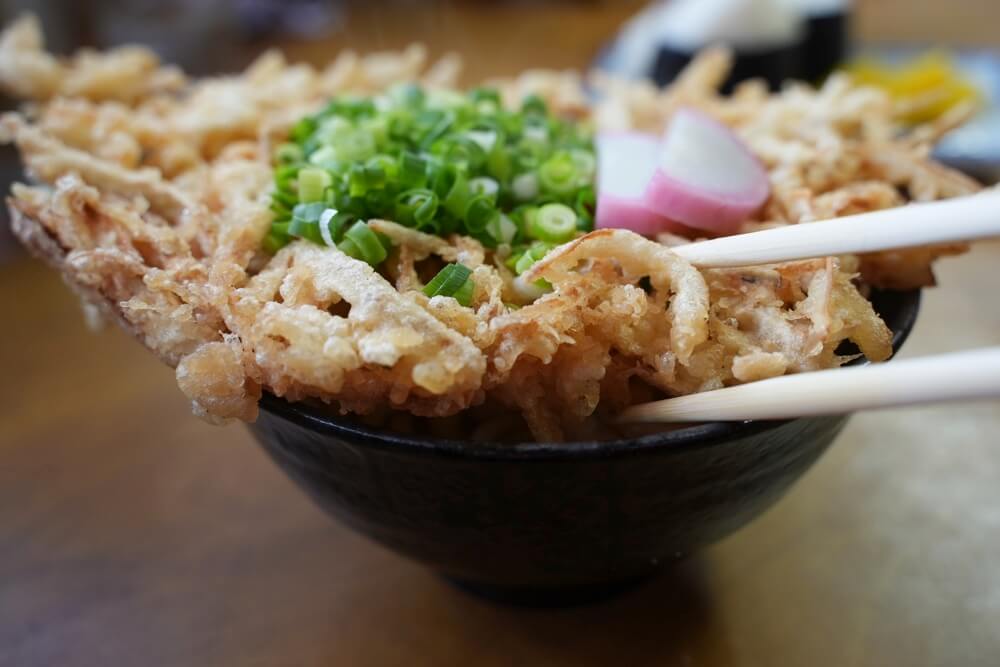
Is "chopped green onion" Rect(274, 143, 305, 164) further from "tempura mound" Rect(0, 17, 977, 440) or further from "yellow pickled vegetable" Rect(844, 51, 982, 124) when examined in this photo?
"yellow pickled vegetable" Rect(844, 51, 982, 124)

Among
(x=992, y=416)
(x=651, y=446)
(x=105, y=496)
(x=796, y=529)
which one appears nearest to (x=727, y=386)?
(x=651, y=446)

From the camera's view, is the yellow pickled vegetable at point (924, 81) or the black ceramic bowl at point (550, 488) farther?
the yellow pickled vegetable at point (924, 81)

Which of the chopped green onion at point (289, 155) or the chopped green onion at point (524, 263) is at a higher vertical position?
the chopped green onion at point (289, 155)

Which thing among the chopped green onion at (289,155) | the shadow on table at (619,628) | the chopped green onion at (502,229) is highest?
the chopped green onion at (289,155)

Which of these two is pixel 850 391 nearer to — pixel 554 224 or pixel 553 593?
pixel 554 224

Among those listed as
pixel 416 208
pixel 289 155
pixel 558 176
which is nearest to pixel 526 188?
pixel 558 176

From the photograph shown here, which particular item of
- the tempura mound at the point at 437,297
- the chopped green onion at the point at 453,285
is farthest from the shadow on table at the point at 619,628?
the chopped green onion at the point at 453,285

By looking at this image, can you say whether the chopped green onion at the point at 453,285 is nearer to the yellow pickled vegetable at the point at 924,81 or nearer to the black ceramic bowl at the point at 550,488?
the black ceramic bowl at the point at 550,488

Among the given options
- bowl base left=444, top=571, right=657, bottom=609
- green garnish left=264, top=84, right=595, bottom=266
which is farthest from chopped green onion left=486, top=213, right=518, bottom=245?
bowl base left=444, top=571, right=657, bottom=609
